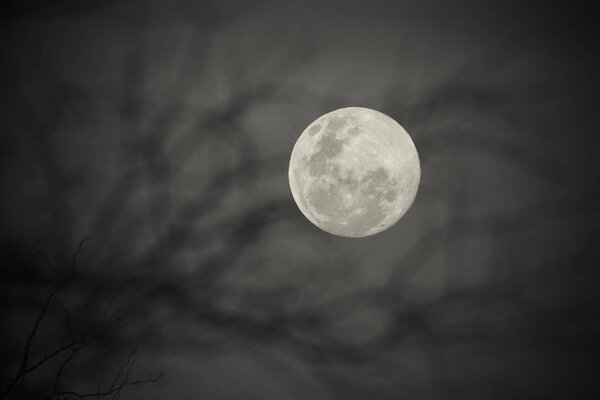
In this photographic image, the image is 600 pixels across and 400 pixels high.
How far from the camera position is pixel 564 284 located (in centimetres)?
226

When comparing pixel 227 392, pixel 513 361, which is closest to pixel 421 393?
pixel 513 361

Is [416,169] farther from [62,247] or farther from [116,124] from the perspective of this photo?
[62,247]

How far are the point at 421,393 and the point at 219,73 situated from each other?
2191 millimetres

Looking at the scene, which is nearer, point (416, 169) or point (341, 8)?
point (416, 169)

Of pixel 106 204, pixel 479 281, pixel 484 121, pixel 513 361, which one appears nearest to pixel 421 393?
pixel 513 361

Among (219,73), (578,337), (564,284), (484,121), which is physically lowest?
(578,337)

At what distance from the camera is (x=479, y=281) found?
7.36 ft

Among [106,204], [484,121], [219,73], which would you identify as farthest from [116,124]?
[484,121]

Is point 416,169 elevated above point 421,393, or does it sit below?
above

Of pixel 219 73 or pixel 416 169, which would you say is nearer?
pixel 416 169

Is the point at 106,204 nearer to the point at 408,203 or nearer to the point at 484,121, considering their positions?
the point at 408,203

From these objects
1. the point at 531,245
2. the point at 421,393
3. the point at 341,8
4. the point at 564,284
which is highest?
the point at 341,8

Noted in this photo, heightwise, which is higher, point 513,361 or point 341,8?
point 341,8

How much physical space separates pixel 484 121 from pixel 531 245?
760mm
